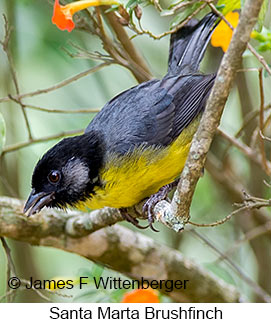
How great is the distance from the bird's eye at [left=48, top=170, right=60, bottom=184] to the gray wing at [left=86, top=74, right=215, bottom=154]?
34 centimetres

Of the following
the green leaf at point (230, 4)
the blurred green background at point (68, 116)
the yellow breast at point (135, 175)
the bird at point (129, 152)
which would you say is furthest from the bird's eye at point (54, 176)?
the green leaf at point (230, 4)

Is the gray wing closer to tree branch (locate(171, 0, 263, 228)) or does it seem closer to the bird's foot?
the bird's foot

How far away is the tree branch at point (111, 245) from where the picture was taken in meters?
3.53

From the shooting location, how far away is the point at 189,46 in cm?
374

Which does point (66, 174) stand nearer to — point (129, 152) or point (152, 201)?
point (129, 152)

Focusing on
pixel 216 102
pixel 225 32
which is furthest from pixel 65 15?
pixel 216 102

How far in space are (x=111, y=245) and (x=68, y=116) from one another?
2.03m

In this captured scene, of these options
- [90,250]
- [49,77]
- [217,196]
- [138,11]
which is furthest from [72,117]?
[138,11]

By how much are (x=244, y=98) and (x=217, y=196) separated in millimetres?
857

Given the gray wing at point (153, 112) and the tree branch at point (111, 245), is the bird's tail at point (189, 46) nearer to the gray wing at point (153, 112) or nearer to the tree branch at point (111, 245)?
the gray wing at point (153, 112)

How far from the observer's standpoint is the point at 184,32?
3.80 m

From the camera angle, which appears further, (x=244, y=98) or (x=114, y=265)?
(x=244, y=98)

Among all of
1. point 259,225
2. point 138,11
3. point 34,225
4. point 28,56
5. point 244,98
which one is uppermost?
point 138,11
